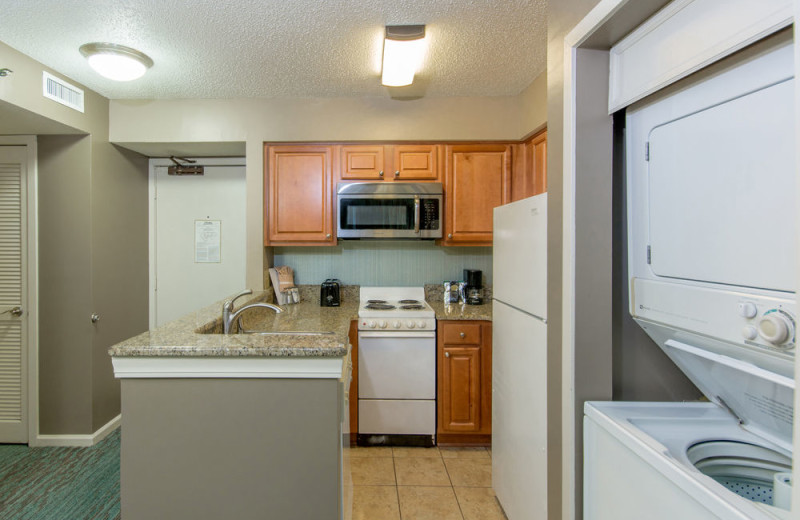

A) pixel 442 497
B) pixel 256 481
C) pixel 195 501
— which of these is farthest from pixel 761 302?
pixel 442 497

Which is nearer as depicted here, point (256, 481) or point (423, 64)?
point (256, 481)

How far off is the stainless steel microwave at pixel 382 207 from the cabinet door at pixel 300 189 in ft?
0.44

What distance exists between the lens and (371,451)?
260 centimetres

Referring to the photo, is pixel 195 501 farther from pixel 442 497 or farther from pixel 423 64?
pixel 423 64

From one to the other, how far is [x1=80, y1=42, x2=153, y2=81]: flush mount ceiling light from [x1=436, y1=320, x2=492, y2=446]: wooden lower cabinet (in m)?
2.35

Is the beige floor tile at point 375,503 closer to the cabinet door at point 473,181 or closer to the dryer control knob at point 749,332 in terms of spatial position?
the cabinet door at point 473,181

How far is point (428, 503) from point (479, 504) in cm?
27

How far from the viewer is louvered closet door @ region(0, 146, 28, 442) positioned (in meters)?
2.62

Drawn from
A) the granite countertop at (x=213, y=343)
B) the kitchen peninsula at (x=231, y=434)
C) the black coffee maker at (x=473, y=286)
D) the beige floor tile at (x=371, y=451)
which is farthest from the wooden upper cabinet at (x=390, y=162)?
the beige floor tile at (x=371, y=451)

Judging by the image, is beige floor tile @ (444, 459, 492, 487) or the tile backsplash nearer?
beige floor tile @ (444, 459, 492, 487)

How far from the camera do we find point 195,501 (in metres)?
1.32

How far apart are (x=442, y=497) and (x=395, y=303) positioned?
4.57 feet

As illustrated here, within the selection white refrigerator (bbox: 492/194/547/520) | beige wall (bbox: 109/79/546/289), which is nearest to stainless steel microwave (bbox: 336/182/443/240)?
beige wall (bbox: 109/79/546/289)

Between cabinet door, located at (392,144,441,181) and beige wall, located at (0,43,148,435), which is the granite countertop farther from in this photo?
cabinet door, located at (392,144,441,181)
